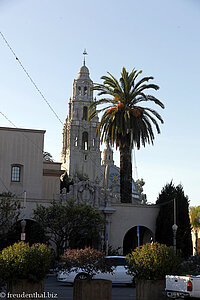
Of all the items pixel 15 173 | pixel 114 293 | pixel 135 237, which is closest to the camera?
pixel 114 293

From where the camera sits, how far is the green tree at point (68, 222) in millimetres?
34938

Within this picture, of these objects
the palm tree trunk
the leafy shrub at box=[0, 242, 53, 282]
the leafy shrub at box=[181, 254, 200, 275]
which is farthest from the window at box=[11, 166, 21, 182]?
the leafy shrub at box=[0, 242, 53, 282]

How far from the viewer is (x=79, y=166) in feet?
401

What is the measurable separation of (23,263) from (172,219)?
1113 inches

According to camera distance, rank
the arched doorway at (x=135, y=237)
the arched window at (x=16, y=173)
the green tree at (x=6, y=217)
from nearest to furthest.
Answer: the green tree at (x=6, y=217) < the arched window at (x=16, y=173) < the arched doorway at (x=135, y=237)

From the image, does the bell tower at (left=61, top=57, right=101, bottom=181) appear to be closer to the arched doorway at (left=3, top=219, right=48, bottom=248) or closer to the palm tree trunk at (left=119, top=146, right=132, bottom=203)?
the palm tree trunk at (left=119, top=146, right=132, bottom=203)

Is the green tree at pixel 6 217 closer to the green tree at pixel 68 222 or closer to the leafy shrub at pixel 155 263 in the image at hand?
the green tree at pixel 68 222

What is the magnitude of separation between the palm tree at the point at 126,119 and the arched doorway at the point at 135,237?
488 centimetres

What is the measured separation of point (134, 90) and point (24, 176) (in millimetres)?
12343

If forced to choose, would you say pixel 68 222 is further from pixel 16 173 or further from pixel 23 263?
pixel 23 263

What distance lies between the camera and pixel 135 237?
148ft

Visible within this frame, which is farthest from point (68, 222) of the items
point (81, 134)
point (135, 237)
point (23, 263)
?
point (81, 134)

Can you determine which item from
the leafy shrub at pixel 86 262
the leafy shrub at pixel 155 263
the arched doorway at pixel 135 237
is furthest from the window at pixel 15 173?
the leafy shrub at pixel 155 263

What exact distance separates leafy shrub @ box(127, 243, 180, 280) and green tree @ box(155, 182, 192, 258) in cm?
2494
